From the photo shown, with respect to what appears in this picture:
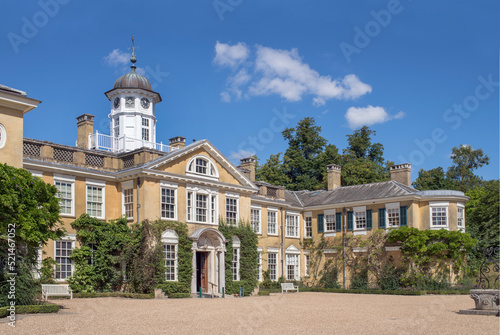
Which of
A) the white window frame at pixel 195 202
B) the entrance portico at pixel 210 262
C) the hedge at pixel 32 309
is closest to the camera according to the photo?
the hedge at pixel 32 309

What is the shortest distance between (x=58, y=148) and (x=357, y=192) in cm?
2020

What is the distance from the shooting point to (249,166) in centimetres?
3703

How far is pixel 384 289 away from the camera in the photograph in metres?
33.4

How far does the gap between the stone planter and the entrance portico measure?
1430 cm

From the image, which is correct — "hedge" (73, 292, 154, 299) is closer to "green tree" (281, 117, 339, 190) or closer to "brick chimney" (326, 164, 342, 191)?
"brick chimney" (326, 164, 342, 191)

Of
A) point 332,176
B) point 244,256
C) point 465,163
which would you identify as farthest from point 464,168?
point 244,256

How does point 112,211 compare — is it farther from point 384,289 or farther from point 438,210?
point 438,210

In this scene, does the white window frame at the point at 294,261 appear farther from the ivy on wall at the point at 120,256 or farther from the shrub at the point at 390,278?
the ivy on wall at the point at 120,256

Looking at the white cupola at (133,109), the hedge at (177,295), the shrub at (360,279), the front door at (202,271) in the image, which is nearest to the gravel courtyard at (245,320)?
the hedge at (177,295)

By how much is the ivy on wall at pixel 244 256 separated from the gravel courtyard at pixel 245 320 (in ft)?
29.4

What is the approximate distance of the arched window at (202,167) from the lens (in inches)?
1138

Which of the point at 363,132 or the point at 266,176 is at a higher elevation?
the point at 363,132

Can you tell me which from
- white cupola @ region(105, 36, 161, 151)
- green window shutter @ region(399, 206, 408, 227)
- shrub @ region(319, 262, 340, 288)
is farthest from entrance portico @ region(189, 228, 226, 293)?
green window shutter @ region(399, 206, 408, 227)

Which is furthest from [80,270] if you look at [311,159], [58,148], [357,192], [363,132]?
[363,132]
